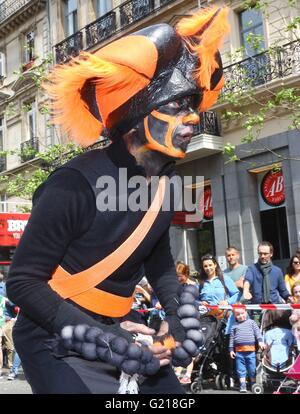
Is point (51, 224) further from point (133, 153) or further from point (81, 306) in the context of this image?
point (133, 153)

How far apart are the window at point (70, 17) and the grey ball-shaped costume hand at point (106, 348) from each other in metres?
22.0

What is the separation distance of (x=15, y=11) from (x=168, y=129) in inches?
1008

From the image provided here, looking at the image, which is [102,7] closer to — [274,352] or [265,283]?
[265,283]

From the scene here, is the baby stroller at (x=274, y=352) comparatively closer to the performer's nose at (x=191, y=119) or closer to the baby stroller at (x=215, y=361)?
the baby stroller at (x=215, y=361)

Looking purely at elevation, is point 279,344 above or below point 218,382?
above

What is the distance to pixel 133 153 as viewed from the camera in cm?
193

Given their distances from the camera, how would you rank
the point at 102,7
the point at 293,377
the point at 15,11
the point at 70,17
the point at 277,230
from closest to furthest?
the point at 293,377, the point at 277,230, the point at 102,7, the point at 70,17, the point at 15,11

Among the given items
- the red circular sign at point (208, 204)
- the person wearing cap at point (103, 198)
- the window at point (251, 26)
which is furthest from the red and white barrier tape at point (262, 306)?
the window at point (251, 26)

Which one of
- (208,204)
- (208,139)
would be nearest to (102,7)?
(208,139)

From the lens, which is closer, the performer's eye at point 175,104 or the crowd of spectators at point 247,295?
the performer's eye at point 175,104

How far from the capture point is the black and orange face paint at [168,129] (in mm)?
1873

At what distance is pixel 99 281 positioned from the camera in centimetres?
182

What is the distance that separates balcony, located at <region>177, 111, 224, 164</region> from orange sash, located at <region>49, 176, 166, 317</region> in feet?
46.5
